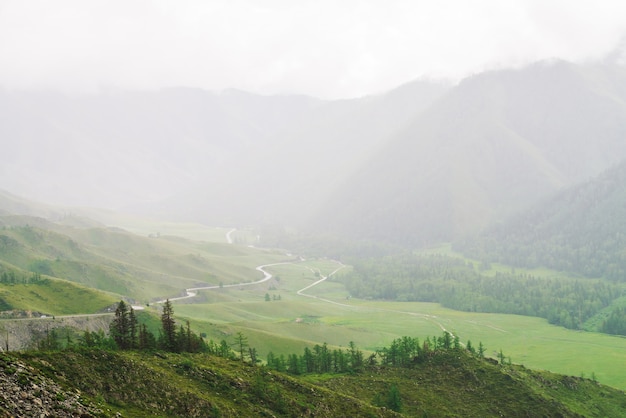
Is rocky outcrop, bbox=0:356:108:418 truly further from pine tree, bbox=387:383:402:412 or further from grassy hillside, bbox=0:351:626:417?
pine tree, bbox=387:383:402:412

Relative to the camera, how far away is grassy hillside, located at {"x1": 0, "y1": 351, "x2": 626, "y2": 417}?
6134cm

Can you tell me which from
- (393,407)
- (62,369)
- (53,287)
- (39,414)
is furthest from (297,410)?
(53,287)

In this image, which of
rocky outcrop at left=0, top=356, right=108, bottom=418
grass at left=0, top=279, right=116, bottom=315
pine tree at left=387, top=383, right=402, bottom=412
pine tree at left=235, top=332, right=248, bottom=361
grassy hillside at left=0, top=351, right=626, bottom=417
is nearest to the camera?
rocky outcrop at left=0, top=356, right=108, bottom=418

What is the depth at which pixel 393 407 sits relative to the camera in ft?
316

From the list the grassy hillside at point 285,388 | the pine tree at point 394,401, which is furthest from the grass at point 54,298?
the pine tree at point 394,401

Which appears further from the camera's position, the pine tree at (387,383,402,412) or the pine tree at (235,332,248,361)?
the pine tree at (235,332,248,361)

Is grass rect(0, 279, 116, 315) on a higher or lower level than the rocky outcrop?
lower

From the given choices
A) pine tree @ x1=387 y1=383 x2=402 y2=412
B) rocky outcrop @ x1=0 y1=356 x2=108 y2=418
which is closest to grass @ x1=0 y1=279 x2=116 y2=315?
pine tree @ x1=387 y1=383 x2=402 y2=412

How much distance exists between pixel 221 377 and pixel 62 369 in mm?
24761

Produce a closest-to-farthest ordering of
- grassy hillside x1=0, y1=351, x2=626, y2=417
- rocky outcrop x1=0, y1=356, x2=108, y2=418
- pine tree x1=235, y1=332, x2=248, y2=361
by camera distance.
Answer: rocky outcrop x1=0, y1=356, x2=108, y2=418 → grassy hillside x1=0, y1=351, x2=626, y2=417 → pine tree x1=235, y1=332, x2=248, y2=361

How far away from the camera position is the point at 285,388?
281 ft

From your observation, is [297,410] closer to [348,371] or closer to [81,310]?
[348,371]

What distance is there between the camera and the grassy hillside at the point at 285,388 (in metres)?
61.3

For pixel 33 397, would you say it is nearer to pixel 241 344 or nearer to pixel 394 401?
pixel 241 344
